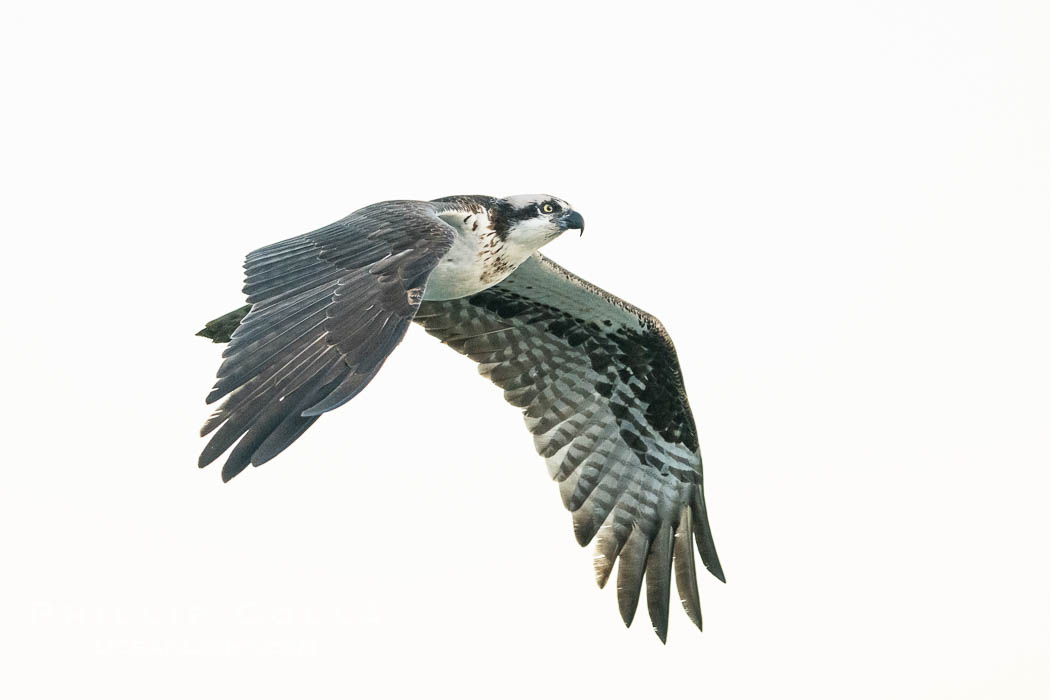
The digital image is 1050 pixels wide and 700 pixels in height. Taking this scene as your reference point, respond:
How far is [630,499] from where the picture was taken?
1352 cm

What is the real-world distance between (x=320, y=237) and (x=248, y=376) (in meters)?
2.00

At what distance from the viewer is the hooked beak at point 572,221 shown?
478 inches

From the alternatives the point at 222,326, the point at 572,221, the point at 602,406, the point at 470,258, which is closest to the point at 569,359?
the point at 602,406

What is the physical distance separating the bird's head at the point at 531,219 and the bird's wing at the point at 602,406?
96 cm

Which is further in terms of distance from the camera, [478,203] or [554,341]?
[554,341]

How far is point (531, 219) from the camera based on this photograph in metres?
12.0

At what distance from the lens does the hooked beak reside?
12.1 metres

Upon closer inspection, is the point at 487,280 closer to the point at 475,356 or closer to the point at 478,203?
the point at 478,203

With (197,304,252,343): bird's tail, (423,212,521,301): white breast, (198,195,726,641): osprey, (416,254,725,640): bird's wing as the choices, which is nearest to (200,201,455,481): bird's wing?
(198,195,726,641): osprey

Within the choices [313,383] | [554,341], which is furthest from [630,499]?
[313,383]

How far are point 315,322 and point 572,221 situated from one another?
10.7 feet

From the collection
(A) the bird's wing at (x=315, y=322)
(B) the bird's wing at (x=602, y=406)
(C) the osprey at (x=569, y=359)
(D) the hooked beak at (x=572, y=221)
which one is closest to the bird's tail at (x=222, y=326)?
(C) the osprey at (x=569, y=359)

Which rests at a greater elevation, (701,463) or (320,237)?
(320,237)

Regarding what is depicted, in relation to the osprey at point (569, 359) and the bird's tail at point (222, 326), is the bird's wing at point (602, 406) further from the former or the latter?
the bird's tail at point (222, 326)
